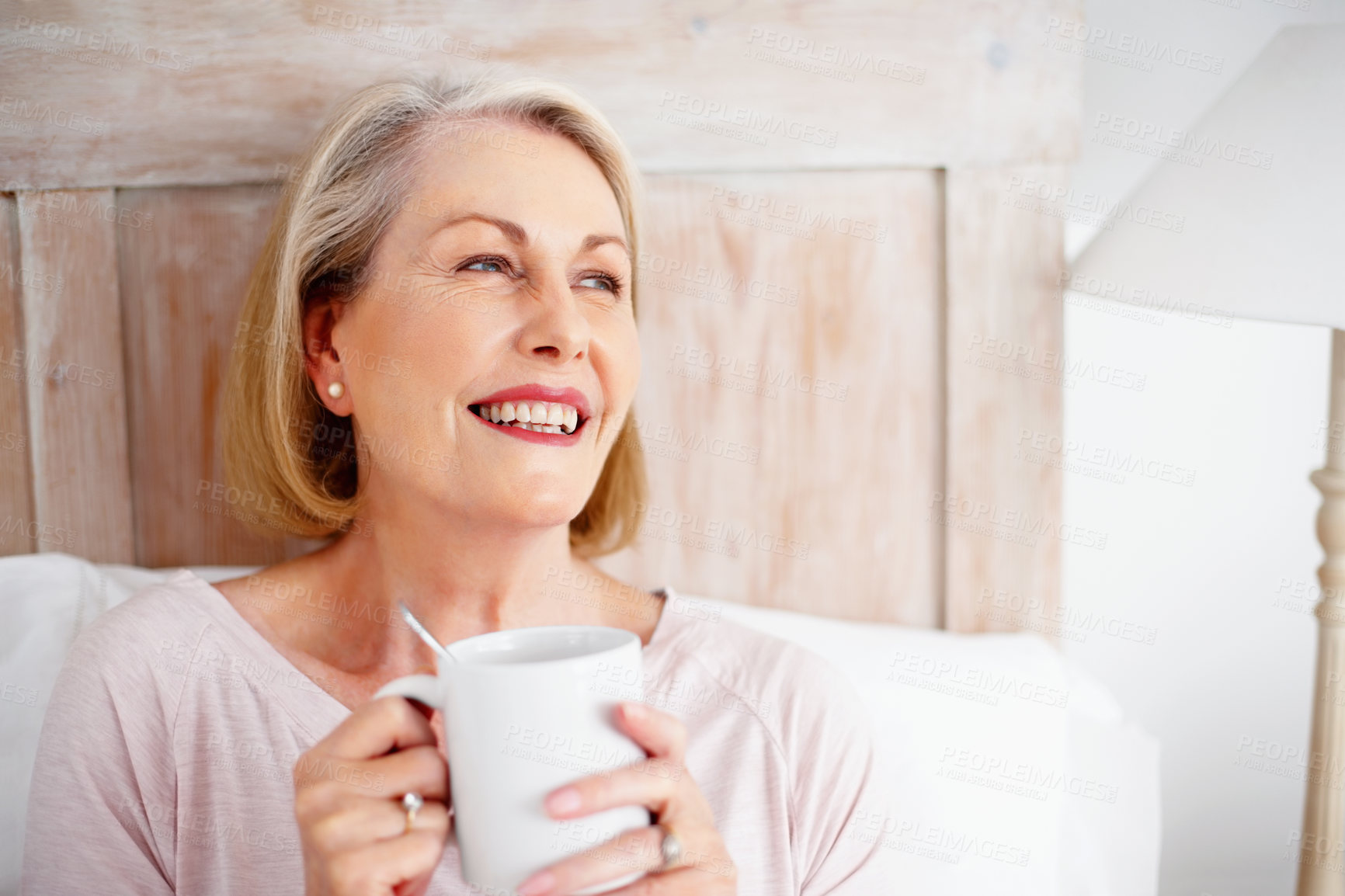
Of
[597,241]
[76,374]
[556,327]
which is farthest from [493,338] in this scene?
[76,374]

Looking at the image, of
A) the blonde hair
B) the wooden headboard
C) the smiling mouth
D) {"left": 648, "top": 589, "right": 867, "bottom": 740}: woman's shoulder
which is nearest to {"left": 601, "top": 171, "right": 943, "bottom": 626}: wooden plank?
the wooden headboard

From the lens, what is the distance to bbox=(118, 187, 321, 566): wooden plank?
1312 mm

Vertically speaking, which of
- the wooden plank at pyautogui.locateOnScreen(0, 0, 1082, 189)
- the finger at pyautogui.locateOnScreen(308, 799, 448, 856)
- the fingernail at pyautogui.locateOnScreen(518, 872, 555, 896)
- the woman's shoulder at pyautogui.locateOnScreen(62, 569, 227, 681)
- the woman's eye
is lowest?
the fingernail at pyautogui.locateOnScreen(518, 872, 555, 896)

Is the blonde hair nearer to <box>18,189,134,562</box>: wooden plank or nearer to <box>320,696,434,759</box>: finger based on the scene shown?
<box>18,189,134,562</box>: wooden plank

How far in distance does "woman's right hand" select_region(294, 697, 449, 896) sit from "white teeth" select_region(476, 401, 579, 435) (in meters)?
0.39

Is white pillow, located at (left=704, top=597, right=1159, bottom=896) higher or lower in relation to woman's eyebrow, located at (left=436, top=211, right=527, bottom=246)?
lower

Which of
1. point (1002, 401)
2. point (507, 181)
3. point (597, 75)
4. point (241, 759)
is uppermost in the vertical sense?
point (597, 75)

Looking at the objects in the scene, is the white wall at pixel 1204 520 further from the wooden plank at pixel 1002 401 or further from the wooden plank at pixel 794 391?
the wooden plank at pixel 794 391

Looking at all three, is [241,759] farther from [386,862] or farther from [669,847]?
[669,847]

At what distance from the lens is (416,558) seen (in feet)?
3.53

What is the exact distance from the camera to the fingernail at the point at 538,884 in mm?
579

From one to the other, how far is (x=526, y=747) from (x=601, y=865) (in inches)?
3.7

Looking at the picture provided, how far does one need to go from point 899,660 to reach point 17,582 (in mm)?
1141

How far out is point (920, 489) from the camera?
1383 mm
